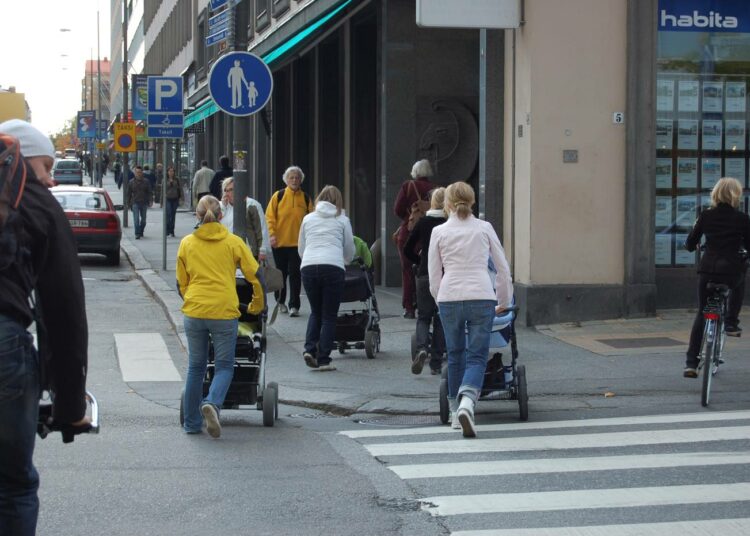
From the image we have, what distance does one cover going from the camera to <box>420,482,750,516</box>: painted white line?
648cm

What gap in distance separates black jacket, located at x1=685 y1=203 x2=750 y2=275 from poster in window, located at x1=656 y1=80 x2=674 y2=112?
444 centimetres

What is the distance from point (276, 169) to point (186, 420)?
23.0 m

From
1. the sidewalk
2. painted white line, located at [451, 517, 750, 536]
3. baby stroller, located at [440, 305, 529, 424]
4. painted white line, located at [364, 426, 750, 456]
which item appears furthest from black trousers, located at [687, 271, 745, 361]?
painted white line, located at [451, 517, 750, 536]

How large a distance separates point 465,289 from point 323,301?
307 cm

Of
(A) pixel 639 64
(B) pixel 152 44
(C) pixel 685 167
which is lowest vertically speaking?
(C) pixel 685 167

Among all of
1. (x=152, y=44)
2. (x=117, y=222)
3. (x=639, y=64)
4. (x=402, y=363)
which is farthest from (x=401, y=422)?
(x=152, y=44)

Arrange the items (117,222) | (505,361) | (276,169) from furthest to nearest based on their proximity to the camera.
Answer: (276,169)
(117,222)
(505,361)

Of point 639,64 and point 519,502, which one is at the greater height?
point 639,64

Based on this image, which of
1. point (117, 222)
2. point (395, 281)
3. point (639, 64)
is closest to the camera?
point (639, 64)

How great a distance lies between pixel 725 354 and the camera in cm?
1198

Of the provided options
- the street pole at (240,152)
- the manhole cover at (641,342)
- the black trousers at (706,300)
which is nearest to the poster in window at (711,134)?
the manhole cover at (641,342)

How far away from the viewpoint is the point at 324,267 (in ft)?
37.6

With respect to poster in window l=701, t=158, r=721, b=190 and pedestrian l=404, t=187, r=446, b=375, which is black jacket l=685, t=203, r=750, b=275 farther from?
poster in window l=701, t=158, r=721, b=190

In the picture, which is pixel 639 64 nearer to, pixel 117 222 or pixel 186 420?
pixel 186 420
